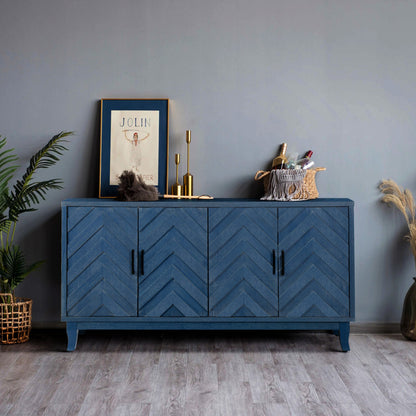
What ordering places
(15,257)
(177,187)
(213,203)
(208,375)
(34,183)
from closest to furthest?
(208,375) → (213,203) → (15,257) → (177,187) → (34,183)

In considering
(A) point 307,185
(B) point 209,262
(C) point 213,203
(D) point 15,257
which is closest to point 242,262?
(B) point 209,262

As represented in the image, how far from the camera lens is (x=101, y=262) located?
10.9ft

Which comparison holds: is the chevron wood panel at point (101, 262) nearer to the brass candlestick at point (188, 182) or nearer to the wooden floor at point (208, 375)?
the wooden floor at point (208, 375)

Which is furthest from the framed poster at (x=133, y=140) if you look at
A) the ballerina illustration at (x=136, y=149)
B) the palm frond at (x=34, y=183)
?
the palm frond at (x=34, y=183)

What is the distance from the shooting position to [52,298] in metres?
3.78

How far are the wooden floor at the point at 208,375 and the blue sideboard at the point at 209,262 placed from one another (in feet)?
0.74

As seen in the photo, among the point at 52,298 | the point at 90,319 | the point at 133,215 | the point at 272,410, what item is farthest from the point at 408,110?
the point at 52,298

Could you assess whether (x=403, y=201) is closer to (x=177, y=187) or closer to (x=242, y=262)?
(x=242, y=262)

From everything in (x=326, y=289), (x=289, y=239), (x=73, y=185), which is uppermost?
(x=73, y=185)

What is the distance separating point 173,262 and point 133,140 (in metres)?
0.94

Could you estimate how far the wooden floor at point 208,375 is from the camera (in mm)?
2535

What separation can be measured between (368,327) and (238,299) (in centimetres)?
107

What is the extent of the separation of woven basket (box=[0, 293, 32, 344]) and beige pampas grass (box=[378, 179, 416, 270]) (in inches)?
101

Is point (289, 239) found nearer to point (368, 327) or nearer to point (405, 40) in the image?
point (368, 327)
